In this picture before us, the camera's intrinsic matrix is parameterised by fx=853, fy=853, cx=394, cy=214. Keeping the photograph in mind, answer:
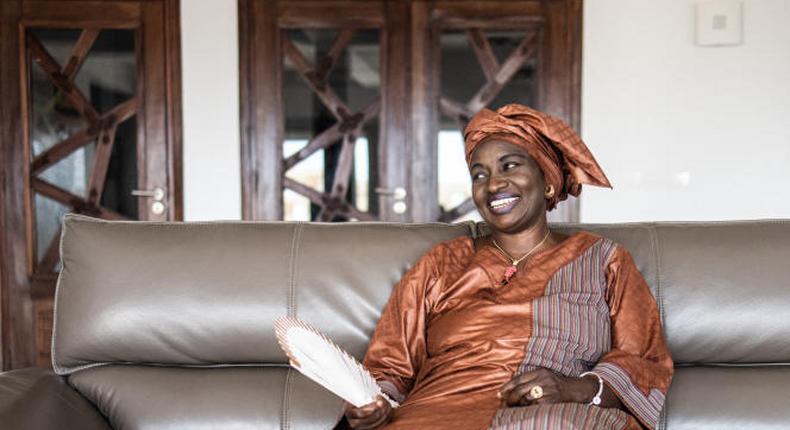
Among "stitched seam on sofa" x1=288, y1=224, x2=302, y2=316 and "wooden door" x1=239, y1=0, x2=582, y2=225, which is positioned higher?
"wooden door" x1=239, y1=0, x2=582, y2=225

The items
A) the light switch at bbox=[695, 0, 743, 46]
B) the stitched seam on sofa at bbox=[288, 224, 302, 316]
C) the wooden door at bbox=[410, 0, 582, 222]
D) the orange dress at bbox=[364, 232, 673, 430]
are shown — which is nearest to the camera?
the orange dress at bbox=[364, 232, 673, 430]

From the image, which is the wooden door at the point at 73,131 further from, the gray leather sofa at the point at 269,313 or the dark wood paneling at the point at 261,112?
the gray leather sofa at the point at 269,313

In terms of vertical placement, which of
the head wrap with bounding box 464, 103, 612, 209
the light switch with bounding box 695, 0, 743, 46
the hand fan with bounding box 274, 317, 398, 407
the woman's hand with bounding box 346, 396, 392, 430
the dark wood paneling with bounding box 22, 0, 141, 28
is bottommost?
the woman's hand with bounding box 346, 396, 392, 430

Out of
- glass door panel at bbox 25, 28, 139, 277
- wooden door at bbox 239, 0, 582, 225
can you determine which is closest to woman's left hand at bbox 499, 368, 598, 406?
wooden door at bbox 239, 0, 582, 225

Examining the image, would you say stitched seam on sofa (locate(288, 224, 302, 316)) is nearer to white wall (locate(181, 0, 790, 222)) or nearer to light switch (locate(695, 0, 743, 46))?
white wall (locate(181, 0, 790, 222))

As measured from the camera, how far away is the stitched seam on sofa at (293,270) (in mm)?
2010

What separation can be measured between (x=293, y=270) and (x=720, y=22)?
8.74 ft

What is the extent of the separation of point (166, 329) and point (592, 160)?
3.48ft

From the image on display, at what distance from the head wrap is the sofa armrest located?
3.54 ft

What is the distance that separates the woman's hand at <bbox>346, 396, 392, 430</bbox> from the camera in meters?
1.67

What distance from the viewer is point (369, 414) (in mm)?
1677

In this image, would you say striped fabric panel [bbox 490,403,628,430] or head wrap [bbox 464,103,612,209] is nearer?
striped fabric panel [bbox 490,403,628,430]

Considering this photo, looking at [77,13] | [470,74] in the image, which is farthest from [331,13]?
[77,13]

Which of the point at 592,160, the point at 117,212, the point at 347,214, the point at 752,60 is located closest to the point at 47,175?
the point at 117,212
